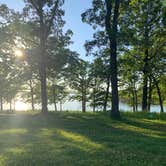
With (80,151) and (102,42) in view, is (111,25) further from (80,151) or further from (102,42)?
(80,151)

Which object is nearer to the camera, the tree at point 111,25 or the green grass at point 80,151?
the green grass at point 80,151

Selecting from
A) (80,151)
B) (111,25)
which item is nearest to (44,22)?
(111,25)

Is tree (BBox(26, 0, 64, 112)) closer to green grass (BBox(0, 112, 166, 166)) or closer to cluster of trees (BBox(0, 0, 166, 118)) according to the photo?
cluster of trees (BBox(0, 0, 166, 118))

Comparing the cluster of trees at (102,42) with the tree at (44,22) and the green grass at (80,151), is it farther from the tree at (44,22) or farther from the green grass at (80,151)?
the green grass at (80,151)

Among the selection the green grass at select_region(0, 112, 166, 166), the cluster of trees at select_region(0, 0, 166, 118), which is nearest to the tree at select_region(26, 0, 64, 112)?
the cluster of trees at select_region(0, 0, 166, 118)

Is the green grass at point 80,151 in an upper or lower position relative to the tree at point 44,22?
lower

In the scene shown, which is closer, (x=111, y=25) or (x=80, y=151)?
(x=80, y=151)

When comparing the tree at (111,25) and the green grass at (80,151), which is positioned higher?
the tree at (111,25)

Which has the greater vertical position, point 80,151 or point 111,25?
point 111,25

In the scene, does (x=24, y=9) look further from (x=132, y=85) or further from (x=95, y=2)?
(x=132, y=85)

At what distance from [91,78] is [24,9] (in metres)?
36.3

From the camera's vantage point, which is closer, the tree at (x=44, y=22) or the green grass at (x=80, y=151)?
the green grass at (x=80, y=151)

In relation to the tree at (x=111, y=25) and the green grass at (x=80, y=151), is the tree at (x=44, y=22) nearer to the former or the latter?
the tree at (x=111, y=25)

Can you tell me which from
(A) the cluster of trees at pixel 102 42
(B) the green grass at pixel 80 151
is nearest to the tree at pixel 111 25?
(A) the cluster of trees at pixel 102 42
